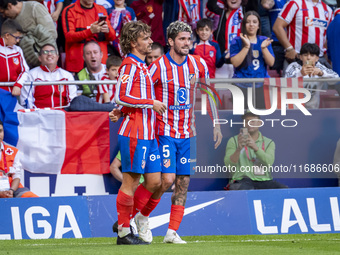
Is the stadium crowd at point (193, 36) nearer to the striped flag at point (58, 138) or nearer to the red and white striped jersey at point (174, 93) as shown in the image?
the striped flag at point (58, 138)

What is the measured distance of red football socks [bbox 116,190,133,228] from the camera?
267 inches

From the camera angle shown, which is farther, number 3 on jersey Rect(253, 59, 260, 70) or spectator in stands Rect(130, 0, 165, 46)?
spectator in stands Rect(130, 0, 165, 46)

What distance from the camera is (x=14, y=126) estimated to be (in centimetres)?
941

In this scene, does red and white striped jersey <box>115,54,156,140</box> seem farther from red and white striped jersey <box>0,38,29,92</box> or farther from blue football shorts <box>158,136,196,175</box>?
red and white striped jersey <box>0,38,29,92</box>

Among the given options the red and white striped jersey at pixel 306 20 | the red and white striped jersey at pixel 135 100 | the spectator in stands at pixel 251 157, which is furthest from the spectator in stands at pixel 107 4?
the red and white striped jersey at pixel 135 100

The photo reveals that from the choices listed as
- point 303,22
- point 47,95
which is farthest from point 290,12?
point 47,95

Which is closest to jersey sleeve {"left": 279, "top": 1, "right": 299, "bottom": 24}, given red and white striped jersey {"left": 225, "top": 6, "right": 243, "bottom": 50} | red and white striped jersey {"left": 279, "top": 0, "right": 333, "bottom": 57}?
red and white striped jersey {"left": 279, "top": 0, "right": 333, "bottom": 57}

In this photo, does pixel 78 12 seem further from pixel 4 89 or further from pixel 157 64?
pixel 157 64

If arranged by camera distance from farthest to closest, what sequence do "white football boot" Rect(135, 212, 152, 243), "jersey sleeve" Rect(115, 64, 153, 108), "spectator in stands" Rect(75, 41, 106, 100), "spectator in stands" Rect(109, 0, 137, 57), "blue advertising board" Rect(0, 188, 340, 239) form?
"spectator in stands" Rect(109, 0, 137, 57) < "spectator in stands" Rect(75, 41, 106, 100) < "blue advertising board" Rect(0, 188, 340, 239) < "white football boot" Rect(135, 212, 152, 243) < "jersey sleeve" Rect(115, 64, 153, 108)

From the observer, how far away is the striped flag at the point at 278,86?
366 inches

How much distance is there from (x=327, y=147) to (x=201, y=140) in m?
1.59

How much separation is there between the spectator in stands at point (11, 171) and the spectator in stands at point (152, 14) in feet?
11.4

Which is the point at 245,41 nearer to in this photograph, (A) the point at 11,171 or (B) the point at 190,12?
(B) the point at 190,12

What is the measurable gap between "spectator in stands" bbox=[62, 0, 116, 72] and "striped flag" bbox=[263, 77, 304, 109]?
2855 millimetres
